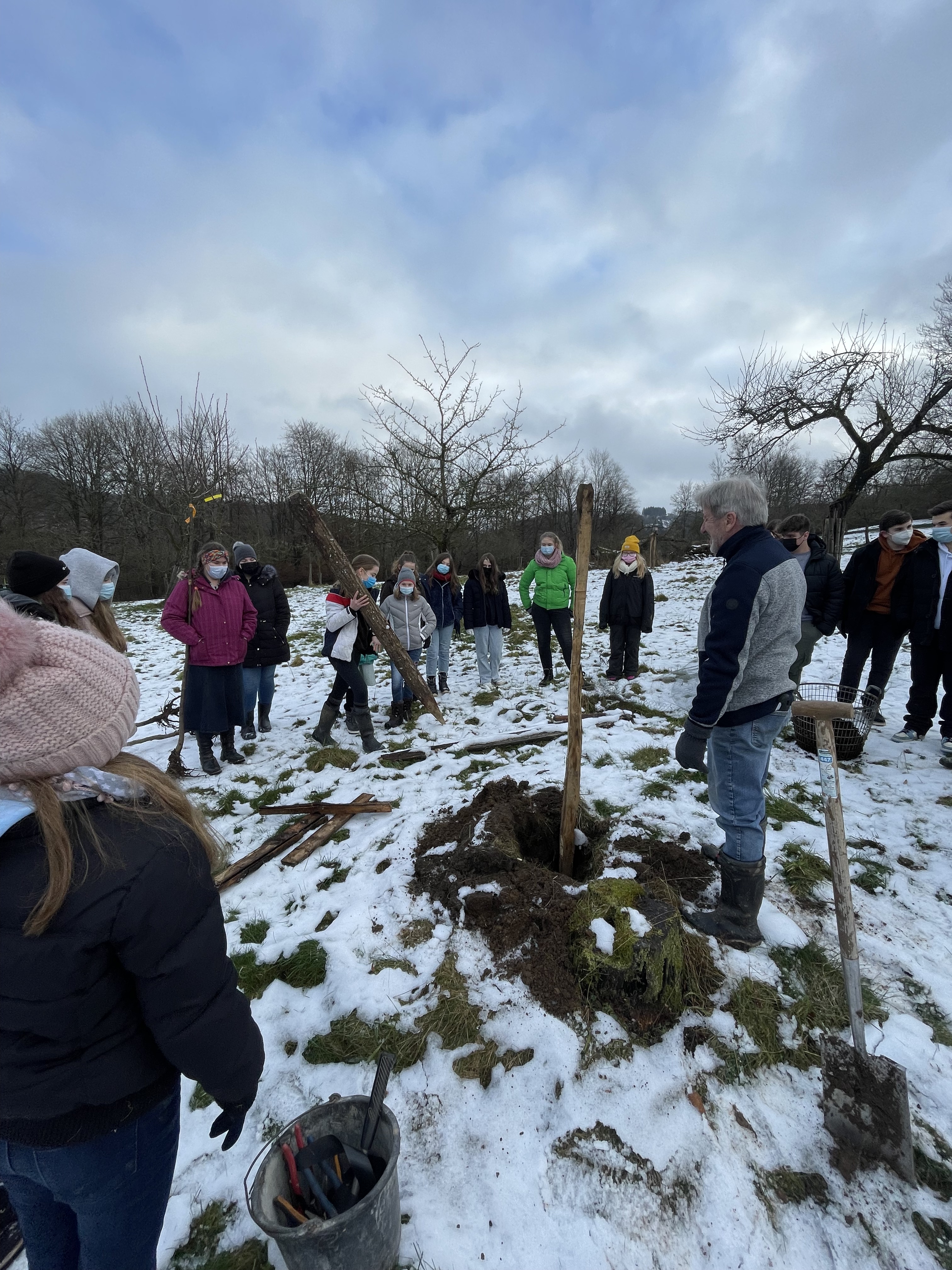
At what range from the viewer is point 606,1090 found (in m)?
2.26

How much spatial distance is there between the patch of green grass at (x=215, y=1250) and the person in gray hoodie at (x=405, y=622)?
479 cm

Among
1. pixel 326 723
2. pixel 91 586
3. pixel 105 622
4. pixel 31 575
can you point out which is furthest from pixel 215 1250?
pixel 326 723

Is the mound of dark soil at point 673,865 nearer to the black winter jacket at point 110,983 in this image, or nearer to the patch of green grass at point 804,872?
the patch of green grass at point 804,872

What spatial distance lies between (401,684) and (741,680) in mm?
4812

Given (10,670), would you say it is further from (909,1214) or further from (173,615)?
(173,615)

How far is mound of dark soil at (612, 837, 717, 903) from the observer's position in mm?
3271

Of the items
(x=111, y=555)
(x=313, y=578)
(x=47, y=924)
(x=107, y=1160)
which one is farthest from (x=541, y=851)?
(x=111, y=555)

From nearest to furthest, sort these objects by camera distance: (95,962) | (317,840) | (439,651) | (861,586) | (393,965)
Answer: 1. (95,962)
2. (393,965)
3. (317,840)
4. (861,586)
5. (439,651)

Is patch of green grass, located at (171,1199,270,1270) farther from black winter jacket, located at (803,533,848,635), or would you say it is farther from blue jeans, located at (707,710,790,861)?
black winter jacket, located at (803,533,848,635)

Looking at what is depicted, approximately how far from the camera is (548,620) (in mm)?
7582

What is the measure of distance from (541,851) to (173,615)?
13.4 feet

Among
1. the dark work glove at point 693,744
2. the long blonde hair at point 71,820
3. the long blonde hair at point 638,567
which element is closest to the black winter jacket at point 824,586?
the long blonde hair at point 638,567

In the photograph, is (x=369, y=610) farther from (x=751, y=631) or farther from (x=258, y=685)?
(x=751, y=631)

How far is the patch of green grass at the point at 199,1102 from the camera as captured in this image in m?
2.37
